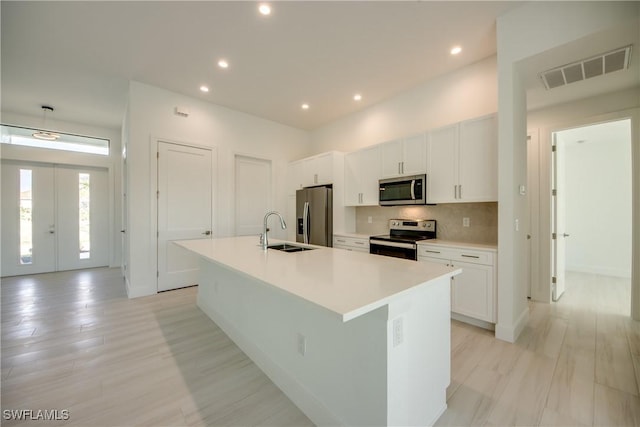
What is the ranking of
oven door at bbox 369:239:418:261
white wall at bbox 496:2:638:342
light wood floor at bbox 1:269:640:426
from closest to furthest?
1. light wood floor at bbox 1:269:640:426
2. white wall at bbox 496:2:638:342
3. oven door at bbox 369:239:418:261

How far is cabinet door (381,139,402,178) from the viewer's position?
3530 mm

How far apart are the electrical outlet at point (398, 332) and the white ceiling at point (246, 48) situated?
255 cm

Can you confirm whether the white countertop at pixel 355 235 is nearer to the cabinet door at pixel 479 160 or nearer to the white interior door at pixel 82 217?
the cabinet door at pixel 479 160

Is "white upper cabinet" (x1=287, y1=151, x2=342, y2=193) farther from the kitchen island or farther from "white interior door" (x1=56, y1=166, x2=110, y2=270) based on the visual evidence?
"white interior door" (x1=56, y1=166, x2=110, y2=270)

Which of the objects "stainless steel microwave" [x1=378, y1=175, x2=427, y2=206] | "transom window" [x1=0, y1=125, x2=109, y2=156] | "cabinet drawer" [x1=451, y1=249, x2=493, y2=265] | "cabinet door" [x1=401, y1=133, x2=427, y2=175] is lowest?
"cabinet drawer" [x1=451, y1=249, x2=493, y2=265]

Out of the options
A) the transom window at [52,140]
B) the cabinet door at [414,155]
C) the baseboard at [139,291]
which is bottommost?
the baseboard at [139,291]

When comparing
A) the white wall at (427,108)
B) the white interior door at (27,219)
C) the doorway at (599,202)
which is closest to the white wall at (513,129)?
the white wall at (427,108)

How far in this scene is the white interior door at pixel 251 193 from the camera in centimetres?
470

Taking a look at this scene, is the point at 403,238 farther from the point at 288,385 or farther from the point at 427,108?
the point at 288,385

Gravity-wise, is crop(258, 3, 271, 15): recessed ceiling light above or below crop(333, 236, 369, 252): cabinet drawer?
above

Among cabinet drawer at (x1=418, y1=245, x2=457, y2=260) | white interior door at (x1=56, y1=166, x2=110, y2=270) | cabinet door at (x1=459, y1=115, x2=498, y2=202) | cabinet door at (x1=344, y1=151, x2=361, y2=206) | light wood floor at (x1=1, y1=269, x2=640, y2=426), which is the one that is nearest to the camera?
light wood floor at (x1=1, y1=269, x2=640, y2=426)

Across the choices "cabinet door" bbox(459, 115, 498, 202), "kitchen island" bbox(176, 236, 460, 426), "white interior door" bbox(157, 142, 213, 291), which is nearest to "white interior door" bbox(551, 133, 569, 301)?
"cabinet door" bbox(459, 115, 498, 202)

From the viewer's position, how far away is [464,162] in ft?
9.41

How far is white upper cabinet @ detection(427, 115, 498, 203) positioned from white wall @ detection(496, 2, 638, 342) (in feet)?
0.82
